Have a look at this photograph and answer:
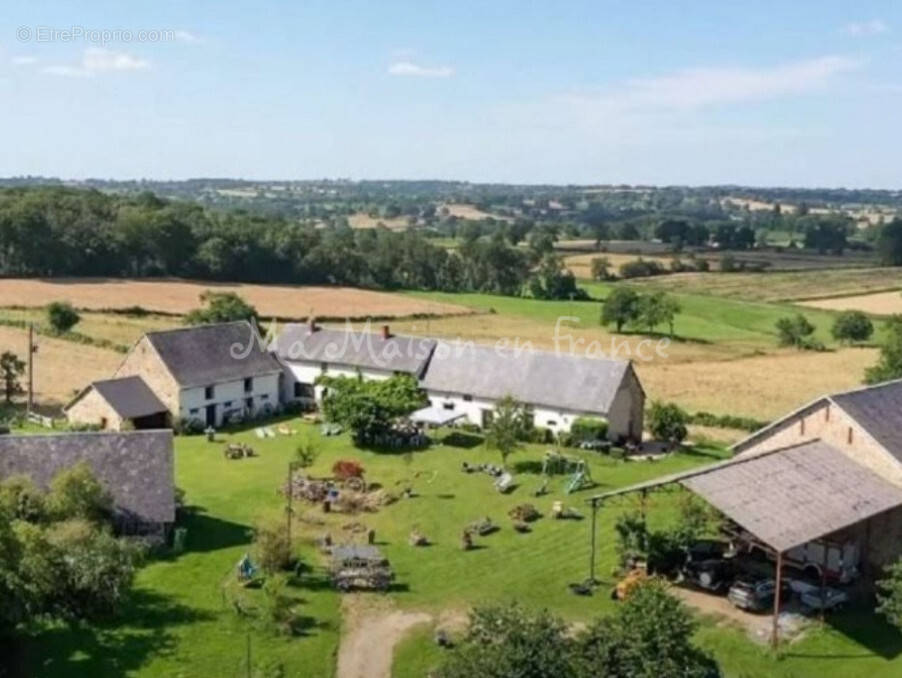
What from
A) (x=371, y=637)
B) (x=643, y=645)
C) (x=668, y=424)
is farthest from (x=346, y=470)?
(x=643, y=645)

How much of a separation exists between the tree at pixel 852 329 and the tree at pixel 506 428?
A: 1973 inches

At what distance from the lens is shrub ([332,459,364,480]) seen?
139 ft

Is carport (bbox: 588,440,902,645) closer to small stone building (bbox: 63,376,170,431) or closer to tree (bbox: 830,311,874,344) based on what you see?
small stone building (bbox: 63,376,170,431)

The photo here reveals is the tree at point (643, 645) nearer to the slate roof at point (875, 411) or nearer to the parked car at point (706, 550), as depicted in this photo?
the parked car at point (706, 550)

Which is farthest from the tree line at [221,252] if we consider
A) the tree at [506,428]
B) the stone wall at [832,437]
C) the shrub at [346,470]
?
the stone wall at [832,437]

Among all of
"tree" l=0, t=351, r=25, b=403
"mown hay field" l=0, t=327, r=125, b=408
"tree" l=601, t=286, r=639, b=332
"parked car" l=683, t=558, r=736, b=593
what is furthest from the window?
"tree" l=601, t=286, r=639, b=332

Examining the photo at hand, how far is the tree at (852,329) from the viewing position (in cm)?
8906

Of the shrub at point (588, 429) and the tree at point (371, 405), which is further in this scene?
the shrub at point (588, 429)

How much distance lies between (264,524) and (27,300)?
213 feet

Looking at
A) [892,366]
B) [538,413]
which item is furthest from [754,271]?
[538,413]

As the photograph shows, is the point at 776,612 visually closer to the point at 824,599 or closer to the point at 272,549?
the point at 824,599

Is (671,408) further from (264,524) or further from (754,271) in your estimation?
(754,271)

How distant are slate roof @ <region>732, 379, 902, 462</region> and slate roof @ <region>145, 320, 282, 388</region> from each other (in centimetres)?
2655

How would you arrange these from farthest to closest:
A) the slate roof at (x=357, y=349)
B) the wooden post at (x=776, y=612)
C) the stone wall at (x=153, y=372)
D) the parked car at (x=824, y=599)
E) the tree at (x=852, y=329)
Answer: the tree at (x=852, y=329)
the slate roof at (x=357, y=349)
the stone wall at (x=153, y=372)
the parked car at (x=824, y=599)
the wooden post at (x=776, y=612)
